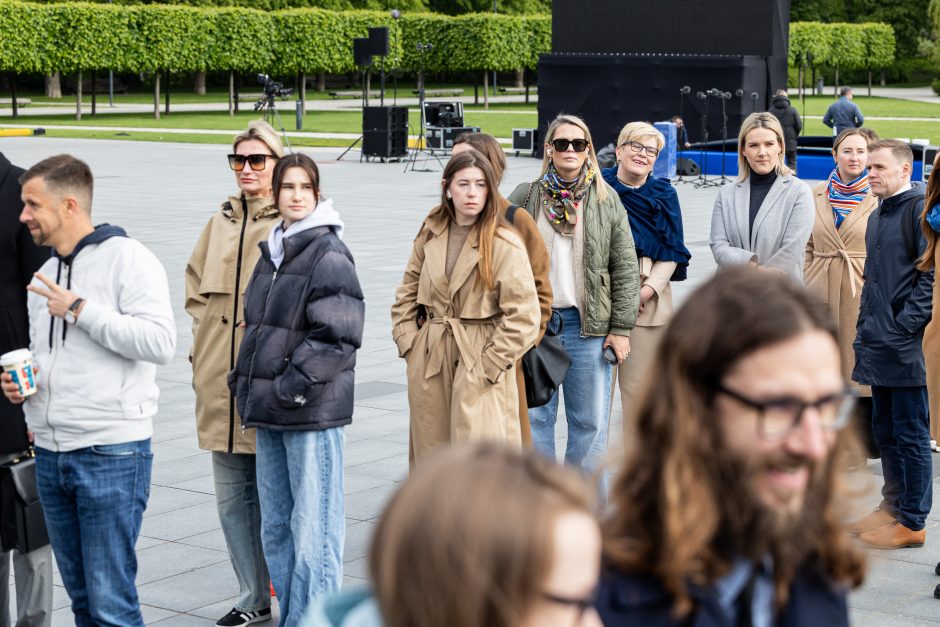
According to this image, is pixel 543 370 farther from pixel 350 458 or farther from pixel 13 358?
pixel 13 358

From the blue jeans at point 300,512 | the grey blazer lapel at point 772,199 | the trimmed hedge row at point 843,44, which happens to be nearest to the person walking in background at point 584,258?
the grey blazer lapel at point 772,199

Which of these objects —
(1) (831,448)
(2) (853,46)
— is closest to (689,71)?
(1) (831,448)

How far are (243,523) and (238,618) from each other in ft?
1.19

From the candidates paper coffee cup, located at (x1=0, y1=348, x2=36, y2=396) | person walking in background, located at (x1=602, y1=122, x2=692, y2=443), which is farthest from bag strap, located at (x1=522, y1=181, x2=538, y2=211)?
paper coffee cup, located at (x1=0, y1=348, x2=36, y2=396)

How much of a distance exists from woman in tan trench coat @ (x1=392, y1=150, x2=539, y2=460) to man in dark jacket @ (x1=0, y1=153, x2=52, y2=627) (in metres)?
1.49

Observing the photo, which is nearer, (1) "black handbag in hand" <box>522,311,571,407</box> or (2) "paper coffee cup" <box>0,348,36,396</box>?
(2) "paper coffee cup" <box>0,348,36,396</box>

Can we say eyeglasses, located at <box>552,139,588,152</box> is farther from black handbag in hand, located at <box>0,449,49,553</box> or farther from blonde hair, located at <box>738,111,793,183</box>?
black handbag in hand, located at <box>0,449,49,553</box>

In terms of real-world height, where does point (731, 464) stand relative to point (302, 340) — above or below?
above

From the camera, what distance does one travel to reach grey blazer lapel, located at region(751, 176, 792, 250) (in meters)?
6.51

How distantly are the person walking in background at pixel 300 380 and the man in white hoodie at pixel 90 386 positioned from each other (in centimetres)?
48

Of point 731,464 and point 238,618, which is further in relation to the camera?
point 238,618

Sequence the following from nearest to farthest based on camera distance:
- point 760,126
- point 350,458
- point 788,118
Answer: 1. point 760,126
2. point 350,458
3. point 788,118

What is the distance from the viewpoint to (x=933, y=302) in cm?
651

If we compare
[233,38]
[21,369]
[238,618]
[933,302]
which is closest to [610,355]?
[933,302]
